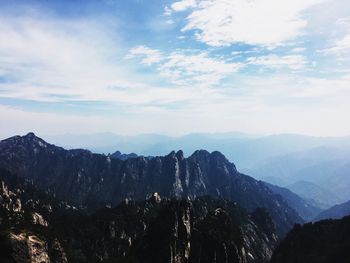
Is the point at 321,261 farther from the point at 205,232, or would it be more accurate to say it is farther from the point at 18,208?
the point at 18,208

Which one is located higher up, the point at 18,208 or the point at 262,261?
the point at 18,208

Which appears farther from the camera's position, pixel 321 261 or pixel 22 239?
pixel 321 261

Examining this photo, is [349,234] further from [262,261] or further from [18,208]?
[18,208]

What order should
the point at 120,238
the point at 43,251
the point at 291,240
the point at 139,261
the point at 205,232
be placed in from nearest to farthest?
1. the point at 43,251
2. the point at 139,261
3. the point at 205,232
4. the point at 291,240
5. the point at 120,238

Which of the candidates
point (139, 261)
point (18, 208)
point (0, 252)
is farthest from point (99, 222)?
point (0, 252)

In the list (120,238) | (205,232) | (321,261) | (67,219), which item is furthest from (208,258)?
(67,219)

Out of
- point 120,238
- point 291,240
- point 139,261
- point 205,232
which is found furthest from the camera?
point 120,238

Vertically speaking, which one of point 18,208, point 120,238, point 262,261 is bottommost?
point 262,261
